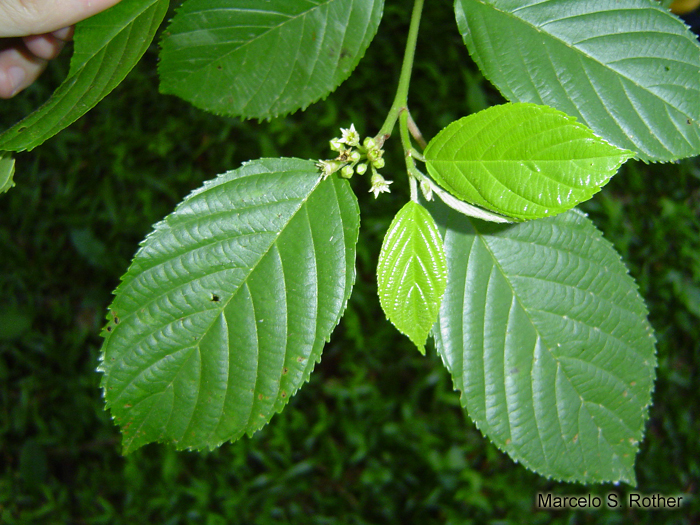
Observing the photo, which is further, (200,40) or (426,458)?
(426,458)

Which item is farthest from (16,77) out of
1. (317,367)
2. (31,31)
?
(317,367)

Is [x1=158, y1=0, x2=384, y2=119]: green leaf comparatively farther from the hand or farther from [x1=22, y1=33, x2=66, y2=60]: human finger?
[x1=22, y1=33, x2=66, y2=60]: human finger

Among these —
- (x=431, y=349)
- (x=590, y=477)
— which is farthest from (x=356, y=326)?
(x=590, y=477)

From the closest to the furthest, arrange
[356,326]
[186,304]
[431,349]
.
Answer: [186,304]
[431,349]
[356,326]

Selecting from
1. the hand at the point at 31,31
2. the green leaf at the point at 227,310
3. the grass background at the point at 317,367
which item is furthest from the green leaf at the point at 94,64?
the grass background at the point at 317,367

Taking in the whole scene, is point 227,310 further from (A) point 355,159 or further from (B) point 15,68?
(B) point 15,68

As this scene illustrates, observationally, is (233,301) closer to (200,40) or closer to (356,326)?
(200,40)

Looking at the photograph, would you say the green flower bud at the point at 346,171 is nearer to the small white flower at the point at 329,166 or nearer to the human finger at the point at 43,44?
the small white flower at the point at 329,166
